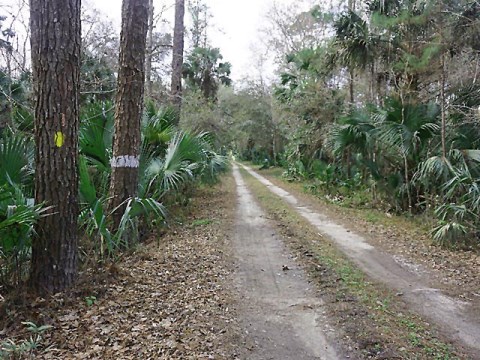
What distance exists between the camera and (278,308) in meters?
4.24

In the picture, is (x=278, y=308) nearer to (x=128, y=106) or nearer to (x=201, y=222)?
(x=128, y=106)

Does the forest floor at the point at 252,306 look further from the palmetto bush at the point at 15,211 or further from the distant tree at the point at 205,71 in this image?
the distant tree at the point at 205,71

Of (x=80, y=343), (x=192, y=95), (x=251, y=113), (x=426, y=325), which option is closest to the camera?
(x=80, y=343)

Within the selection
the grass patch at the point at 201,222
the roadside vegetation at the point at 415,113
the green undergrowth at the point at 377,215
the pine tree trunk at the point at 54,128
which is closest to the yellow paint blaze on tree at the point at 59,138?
the pine tree trunk at the point at 54,128

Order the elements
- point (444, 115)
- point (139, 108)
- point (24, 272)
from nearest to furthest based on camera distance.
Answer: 1. point (24, 272)
2. point (139, 108)
3. point (444, 115)

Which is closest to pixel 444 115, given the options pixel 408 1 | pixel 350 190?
pixel 408 1

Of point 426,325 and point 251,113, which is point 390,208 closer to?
point 426,325

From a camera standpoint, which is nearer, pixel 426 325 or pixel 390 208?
pixel 426 325

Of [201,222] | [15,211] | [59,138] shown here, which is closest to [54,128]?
[59,138]

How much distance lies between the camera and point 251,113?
31719 mm

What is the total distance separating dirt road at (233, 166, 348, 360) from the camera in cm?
338

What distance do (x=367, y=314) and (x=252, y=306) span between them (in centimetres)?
118

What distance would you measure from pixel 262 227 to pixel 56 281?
16.5 feet

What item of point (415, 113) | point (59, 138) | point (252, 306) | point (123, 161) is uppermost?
point (415, 113)
